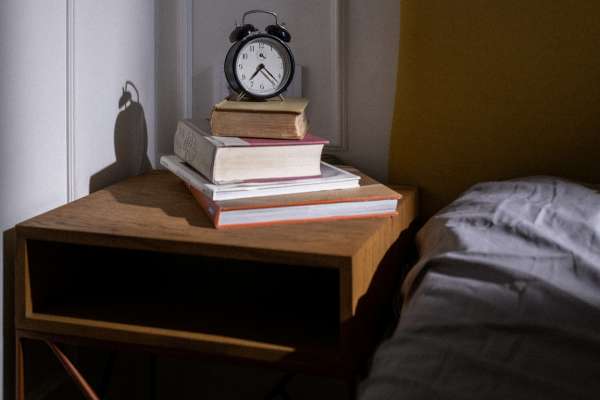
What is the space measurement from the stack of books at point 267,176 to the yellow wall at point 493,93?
8.9 inches

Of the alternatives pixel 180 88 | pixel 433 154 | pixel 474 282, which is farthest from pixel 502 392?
pixel 180 88

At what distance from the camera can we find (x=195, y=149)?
1.10 meters

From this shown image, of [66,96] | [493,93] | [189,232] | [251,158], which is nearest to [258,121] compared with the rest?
[251,158]

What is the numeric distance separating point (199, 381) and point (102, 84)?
64 cm

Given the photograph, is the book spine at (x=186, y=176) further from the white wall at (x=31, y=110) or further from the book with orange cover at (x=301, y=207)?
the white wall at (x=31, y=110)

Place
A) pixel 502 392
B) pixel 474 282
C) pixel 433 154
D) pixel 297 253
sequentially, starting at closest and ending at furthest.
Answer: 1. pixel 502 392
2. pixel 474 282
3. pixel 297 253
4. pixel 433 154

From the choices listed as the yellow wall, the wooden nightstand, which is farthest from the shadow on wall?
the yellow wall

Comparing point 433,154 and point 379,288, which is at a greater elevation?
point 433,154

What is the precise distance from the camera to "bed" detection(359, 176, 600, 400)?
56 cm

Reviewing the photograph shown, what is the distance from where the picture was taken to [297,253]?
2.81 feet

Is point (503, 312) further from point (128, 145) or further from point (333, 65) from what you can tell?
point (128, 145)

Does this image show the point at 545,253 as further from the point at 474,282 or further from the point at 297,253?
the point at 297,253

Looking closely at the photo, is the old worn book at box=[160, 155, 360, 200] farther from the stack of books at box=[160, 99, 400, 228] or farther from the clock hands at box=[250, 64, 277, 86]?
the clock hands at box=[250, 64, 277, 86]

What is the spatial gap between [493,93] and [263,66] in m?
0.41
